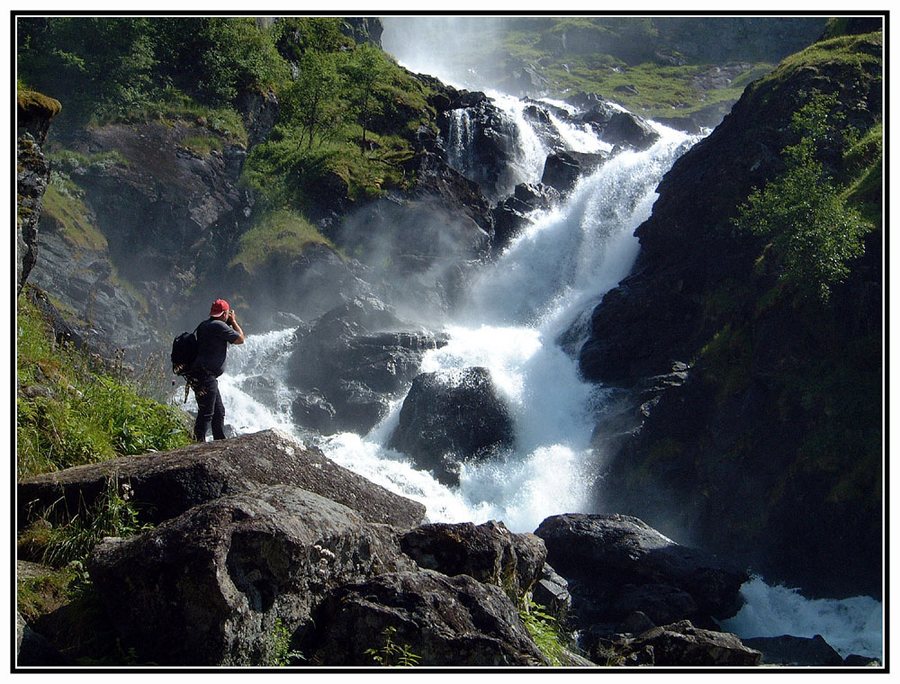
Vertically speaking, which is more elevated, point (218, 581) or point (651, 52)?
point (651, 52)

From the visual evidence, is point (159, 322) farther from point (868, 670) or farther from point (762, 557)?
point (868, 670)

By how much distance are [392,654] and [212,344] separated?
528cm

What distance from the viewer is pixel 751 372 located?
2731 cm

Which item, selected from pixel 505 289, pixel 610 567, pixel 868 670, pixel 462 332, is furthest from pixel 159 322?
pixel 868 670

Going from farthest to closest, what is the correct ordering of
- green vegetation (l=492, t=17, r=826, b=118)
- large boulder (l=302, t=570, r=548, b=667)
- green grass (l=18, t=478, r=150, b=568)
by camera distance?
green vegetation (l=492, t=17, r=826, b=118) < green grass (l=18, t=478, r=150, b=568) < large boulder (l=302, t=570, r=548, b=667)

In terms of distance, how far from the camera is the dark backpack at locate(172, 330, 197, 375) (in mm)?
9562

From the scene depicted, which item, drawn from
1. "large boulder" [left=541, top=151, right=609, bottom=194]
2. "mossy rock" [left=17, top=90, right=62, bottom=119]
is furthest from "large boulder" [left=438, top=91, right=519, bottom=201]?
"mossy rock" [left=17, top=90, right=62, bottom=119]

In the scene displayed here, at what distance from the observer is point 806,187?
90.7 ft

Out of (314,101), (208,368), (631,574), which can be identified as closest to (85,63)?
(314,101)

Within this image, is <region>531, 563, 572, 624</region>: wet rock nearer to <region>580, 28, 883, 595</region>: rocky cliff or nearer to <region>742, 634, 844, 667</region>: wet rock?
<region>742, 634, 844, 667</region>: wet rock

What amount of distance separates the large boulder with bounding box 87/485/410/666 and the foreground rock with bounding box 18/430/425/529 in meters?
0.94

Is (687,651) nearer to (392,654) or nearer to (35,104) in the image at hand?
(392,654)

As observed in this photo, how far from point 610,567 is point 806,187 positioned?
1480 cm

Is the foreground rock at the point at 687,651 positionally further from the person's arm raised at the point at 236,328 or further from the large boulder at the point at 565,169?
the large boulder at the point at 565,169
